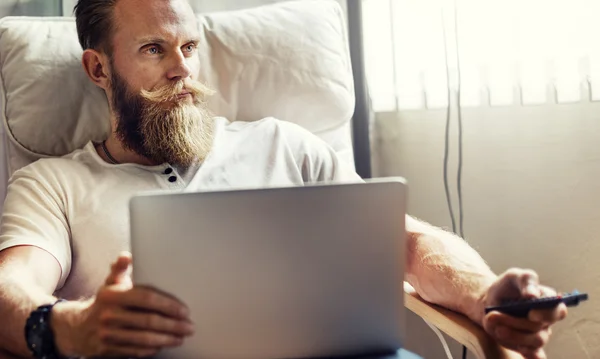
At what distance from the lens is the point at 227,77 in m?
1.40

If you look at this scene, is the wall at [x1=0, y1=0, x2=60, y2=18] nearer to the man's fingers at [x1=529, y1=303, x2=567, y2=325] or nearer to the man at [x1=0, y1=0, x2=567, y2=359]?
the man at [x1=0, y1=0, x2=567, y2=359]

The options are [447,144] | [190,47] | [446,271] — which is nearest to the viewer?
[446,271]

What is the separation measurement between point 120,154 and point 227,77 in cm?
29

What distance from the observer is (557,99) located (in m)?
1.36

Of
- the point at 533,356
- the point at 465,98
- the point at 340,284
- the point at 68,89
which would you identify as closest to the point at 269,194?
the point at 340,284

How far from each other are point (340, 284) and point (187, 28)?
2.41ft

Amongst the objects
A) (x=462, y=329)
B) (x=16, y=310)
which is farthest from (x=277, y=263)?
(x=16, y=310)

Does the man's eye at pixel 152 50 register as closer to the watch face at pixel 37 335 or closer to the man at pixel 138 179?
the man at pixel 138 179

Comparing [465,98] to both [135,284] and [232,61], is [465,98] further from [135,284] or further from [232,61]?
[135,284]

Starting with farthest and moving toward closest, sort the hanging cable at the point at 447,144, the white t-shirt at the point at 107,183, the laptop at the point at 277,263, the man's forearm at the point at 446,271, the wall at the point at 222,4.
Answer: the wall at the point at 222,4 < the hanging cable at the point at 447,144 < the white t-shirt at the point at 107,183 < the man's forearm at the point at 446,271 < the laptop at the point at 277,263

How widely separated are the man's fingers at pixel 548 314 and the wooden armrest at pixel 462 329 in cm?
7

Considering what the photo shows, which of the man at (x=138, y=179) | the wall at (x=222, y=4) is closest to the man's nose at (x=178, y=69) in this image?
the man at (x=138, y=179)

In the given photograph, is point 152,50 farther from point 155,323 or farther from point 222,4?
point 155,323

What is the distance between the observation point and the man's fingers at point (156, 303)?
72 cm
